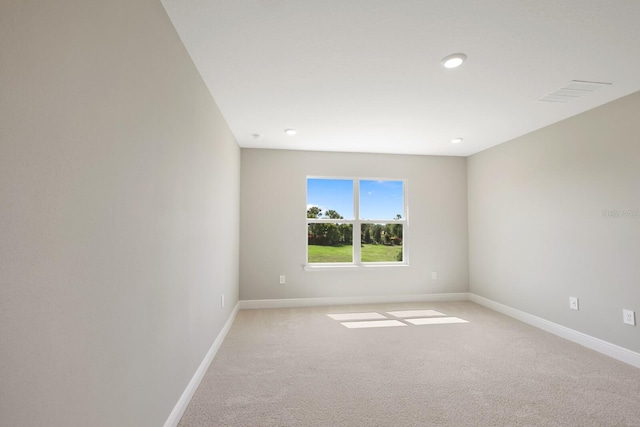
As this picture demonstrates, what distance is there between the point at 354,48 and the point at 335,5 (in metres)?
0.43

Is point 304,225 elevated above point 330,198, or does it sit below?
below

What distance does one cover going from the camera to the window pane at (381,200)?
508 centimetres

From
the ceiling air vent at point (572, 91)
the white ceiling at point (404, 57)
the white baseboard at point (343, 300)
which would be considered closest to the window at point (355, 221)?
the white baseboard at point (343, 300)

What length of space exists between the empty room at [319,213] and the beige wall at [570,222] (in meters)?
0.02

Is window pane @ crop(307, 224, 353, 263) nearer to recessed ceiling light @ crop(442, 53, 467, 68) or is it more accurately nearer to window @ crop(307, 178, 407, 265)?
window @ crop(307, 178, 407, 265)

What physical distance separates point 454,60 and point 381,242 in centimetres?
332

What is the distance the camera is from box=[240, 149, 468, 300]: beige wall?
4668mm

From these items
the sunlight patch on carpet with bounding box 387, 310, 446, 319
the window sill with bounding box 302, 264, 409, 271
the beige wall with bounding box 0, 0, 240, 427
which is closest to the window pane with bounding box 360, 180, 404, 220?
the window sill with bounding box 302, 264, 409, 271

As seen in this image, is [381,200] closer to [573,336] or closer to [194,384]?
[573,336]

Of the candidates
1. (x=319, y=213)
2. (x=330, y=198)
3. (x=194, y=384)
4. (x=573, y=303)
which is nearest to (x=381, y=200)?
(x=330, y=198)

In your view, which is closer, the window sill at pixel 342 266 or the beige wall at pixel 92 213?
the beige wall at pixel 92 213

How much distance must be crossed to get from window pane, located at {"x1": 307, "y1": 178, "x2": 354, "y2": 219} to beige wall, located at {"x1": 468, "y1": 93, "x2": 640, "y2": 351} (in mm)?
2068

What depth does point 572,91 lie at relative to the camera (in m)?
2.69

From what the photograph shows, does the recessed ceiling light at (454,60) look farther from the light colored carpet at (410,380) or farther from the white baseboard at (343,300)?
the white baseboard at (343,300)
